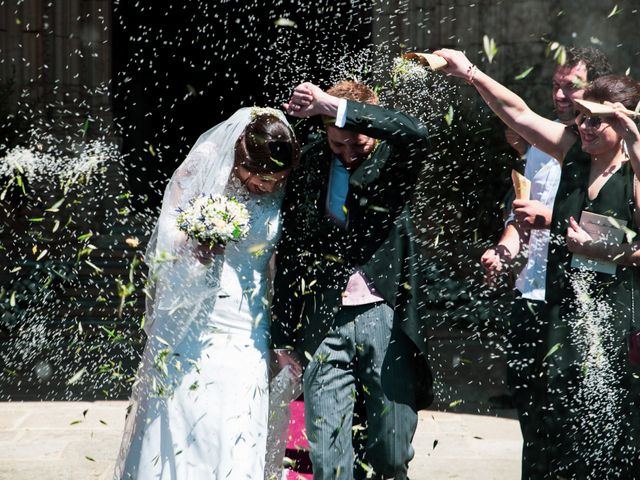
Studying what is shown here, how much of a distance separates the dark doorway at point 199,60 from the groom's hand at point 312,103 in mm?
7736

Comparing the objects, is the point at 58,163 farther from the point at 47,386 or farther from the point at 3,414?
the point at 3,414

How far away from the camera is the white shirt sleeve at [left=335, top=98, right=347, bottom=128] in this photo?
3580 mm

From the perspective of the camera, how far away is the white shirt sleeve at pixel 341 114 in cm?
358

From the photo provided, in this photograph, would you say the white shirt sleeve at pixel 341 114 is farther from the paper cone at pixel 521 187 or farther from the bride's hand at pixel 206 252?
the paper cone at pixel 521 187

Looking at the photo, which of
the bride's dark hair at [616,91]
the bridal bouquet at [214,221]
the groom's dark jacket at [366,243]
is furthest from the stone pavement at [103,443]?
the bride's dark hair at [616,91]

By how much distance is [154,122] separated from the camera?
13430mm

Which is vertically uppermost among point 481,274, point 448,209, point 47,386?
point 448,209

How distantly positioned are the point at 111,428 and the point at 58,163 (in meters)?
6.62

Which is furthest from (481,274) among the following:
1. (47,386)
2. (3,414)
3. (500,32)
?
(3,414)

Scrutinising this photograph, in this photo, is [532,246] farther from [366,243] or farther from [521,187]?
[366,243]

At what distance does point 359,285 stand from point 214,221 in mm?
578

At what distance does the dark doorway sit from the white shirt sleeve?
777 centimetres

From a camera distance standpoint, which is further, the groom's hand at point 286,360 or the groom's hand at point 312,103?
the groom's hand at point 286,360

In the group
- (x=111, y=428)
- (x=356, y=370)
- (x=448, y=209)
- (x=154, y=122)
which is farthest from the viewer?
(x=154, y=122)
